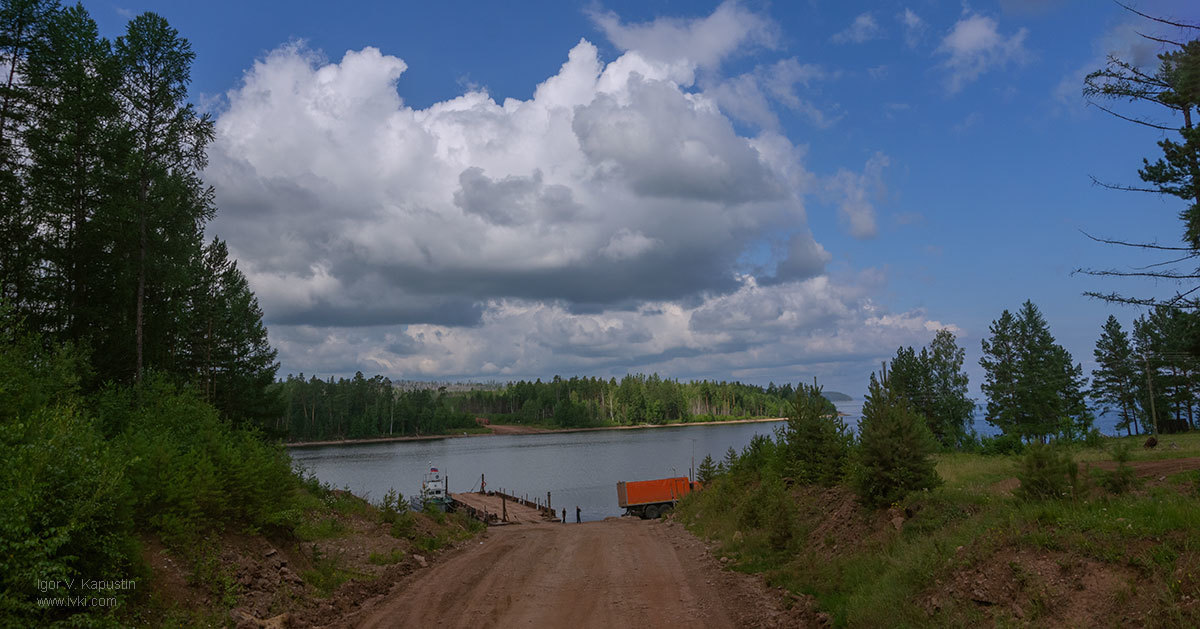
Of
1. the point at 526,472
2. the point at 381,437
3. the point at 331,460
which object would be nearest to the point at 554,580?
the point at 526,472

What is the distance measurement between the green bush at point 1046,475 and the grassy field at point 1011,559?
165mm

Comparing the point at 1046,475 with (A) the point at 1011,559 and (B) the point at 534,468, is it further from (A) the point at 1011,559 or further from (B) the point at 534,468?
(B) the point at 534,468

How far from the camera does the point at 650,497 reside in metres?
43.4

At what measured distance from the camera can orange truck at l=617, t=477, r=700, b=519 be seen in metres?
43.1

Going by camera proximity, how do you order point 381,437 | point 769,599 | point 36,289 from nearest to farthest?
point 769,599
point 36,289
point 381,437

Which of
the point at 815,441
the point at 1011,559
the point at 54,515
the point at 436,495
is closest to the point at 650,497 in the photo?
the point at 436,495

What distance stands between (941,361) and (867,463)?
180ft

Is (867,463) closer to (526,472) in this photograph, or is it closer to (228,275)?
(228,275)

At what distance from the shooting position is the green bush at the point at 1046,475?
10.5 meters

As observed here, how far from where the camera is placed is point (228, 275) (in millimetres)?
43906

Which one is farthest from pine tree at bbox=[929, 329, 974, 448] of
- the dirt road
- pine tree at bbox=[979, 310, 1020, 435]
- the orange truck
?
the dirt road

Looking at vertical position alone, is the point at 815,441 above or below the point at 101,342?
below

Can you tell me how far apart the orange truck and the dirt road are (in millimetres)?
23171

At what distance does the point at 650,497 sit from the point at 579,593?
30.7 meters
